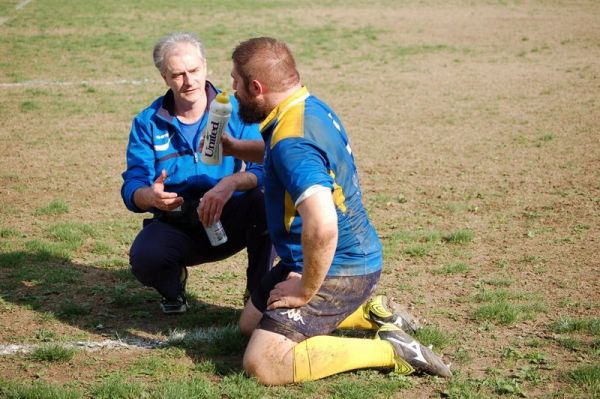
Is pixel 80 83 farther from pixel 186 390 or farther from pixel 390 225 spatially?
pixel 186 390

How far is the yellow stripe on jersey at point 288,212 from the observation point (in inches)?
171

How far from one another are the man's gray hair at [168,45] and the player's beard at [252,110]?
1.11 m

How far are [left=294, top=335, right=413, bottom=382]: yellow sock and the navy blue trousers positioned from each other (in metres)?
1.14

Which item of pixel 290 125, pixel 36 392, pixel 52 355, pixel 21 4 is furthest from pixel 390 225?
pixel 21 4

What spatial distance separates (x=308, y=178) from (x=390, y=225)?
3.40m

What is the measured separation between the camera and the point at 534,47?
17.3 meters

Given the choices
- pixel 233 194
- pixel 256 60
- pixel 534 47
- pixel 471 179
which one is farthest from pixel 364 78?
pixel 256 60

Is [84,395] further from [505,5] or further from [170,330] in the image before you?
[505,5]

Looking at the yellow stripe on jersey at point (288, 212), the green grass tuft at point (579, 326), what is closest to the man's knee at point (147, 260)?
the yellow stripe on jersey at point (288, 212)

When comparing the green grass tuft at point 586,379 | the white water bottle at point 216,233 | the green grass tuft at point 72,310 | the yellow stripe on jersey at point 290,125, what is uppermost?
the yellow stripe on jersey at point 290,125

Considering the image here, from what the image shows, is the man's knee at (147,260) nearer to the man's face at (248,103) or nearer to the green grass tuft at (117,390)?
the green grass tuft at (117,390)

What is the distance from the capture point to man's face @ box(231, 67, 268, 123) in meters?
4.34

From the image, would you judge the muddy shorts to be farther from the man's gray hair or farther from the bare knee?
the man's gray hair

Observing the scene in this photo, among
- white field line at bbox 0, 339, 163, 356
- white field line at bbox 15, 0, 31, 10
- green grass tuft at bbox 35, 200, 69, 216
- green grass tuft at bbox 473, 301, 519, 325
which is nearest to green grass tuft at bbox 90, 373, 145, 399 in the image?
white field line at bbox 0, 339, 163, 356
